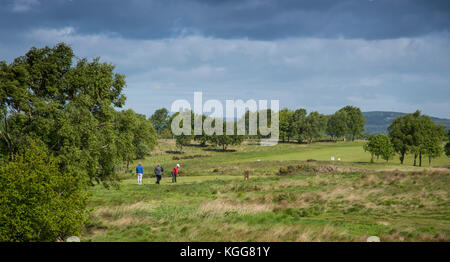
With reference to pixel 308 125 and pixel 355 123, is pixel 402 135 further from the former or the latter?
pixel 355 123

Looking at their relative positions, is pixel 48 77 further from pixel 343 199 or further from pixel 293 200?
pixel 343 199

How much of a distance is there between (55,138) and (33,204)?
295 inches

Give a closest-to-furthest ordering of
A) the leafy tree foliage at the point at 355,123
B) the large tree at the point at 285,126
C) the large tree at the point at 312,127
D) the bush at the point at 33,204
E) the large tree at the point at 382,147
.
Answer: the bush at the point at 33,204, the large tree at the point at 382,147, the large tree at the point at 312,127, the large tree at the point at 285,126, the leafy tree foliage at the point at 355,123

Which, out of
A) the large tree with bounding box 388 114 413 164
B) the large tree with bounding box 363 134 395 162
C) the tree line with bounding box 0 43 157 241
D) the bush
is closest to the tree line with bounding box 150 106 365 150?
the large tree with bounding box 388 114 413 164

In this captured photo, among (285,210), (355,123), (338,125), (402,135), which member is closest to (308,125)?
(338,125)

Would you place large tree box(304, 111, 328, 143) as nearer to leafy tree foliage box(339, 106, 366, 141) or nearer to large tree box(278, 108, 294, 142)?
large tree box(278, 108, 294, 142)

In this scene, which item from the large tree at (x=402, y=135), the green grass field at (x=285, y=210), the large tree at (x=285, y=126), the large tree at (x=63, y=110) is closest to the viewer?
the green grass field at (x=285, y=210)

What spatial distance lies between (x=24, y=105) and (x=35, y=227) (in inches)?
390

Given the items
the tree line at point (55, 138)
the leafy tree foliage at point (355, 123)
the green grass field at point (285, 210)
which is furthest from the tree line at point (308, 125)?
the tree line at point (55, 138)

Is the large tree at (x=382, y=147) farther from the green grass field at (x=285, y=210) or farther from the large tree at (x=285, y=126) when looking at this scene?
the large tree at (x=285, y=126)

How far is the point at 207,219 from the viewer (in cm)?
1938

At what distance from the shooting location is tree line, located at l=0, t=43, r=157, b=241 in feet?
47.6

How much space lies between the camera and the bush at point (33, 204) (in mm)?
14211
